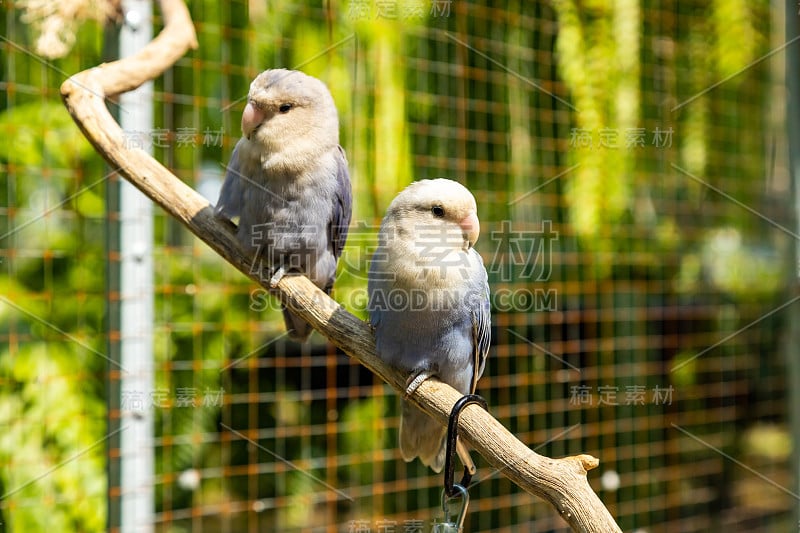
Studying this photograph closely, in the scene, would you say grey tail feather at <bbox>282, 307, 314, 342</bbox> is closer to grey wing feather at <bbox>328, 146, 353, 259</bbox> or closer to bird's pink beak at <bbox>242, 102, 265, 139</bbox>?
grey wing feather at <bbox>328, 146, 353, 259</bbox>

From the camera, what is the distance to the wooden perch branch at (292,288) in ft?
3.06

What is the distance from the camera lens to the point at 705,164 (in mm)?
2713

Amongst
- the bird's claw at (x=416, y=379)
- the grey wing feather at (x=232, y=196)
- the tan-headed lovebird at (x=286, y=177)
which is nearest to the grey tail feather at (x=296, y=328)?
the tan-headed lovebird at (x=286, y=177)

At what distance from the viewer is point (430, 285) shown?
1.11 metres

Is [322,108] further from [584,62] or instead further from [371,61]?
[584,62]

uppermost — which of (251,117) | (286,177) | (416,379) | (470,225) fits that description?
(251,117)

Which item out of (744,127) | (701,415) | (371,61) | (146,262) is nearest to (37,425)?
(146,262)

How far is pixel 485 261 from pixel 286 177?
981mm

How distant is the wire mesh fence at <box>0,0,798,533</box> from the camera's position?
1.77m

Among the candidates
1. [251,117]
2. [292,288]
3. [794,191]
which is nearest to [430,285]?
[292,288]

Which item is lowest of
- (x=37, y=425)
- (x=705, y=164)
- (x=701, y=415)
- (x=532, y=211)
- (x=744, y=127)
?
(x=701, y=415)

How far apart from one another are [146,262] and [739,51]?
226 centimetres

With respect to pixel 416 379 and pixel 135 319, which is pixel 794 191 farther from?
pixel 135 319

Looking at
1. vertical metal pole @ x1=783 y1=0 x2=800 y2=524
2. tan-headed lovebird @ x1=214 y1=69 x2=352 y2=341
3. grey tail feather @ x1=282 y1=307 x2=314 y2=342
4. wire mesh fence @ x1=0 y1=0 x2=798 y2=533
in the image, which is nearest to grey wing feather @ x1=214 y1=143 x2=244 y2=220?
tan-headed lovebird @ x1=214 y1=69 x2=352 y2=341
